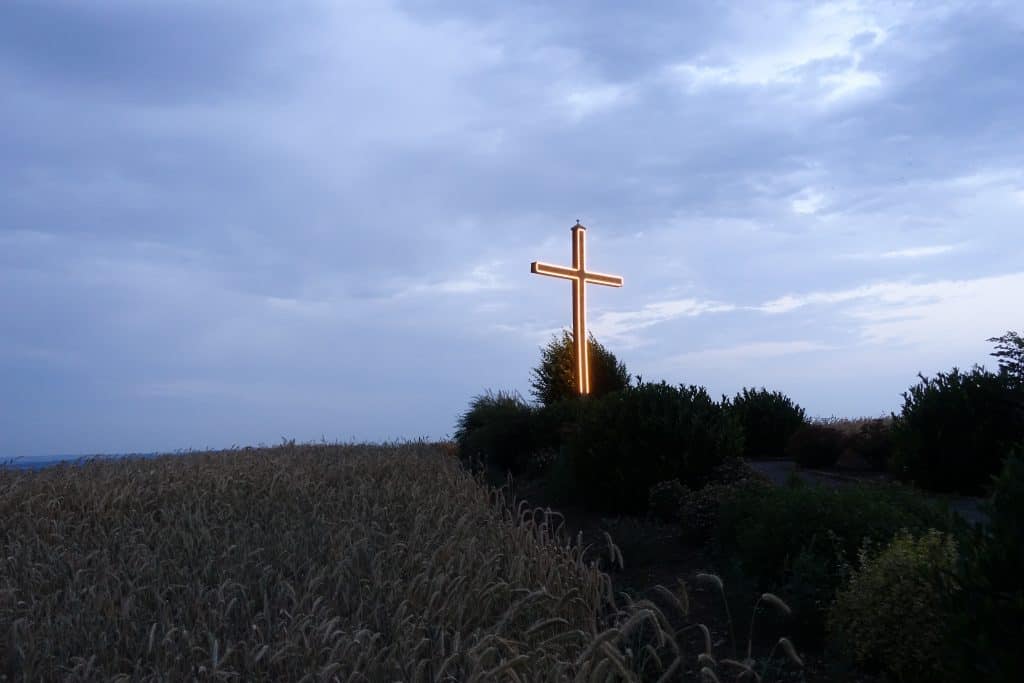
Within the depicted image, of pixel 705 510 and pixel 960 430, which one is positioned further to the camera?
pixel 960 430

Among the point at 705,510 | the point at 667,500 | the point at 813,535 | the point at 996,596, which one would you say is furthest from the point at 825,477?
the point at 996,596

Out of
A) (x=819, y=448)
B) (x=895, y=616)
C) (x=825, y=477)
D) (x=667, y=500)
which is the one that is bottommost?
(x=895, y=616)

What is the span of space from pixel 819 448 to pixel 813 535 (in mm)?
9326

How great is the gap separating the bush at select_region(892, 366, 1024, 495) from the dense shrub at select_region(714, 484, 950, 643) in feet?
17.4

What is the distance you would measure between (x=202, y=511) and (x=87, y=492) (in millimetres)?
1954

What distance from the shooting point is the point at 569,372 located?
22.6 m

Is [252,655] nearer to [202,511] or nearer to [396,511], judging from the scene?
[396,511]

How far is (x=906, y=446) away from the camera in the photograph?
44.9 feet

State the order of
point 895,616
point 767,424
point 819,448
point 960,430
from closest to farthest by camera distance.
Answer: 1. point 895,616
2. point 960,430
3. point 819,448
4. point 767,424

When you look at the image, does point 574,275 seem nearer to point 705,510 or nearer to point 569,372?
point 569,372

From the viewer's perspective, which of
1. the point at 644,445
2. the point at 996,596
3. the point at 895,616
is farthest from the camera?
the point at 644,445

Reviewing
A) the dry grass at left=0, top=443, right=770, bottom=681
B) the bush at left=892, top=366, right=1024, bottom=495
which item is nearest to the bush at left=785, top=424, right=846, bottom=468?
the bush at left=892, top=366, right=1024, bottom=495

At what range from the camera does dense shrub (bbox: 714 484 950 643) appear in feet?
22.0

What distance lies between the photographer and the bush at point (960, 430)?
13.2 m
